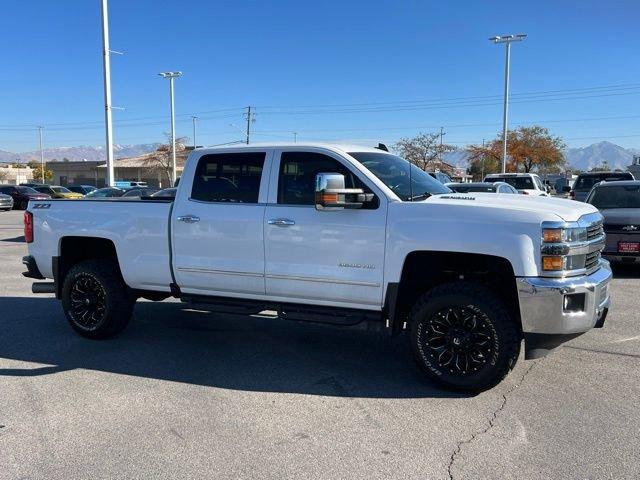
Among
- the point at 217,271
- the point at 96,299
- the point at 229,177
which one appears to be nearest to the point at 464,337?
the point at 217,271

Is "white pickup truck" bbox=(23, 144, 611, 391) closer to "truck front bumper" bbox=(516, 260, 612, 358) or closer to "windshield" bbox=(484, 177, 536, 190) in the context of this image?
"truck front bumper" bbox=(516, 260, 612, 358)

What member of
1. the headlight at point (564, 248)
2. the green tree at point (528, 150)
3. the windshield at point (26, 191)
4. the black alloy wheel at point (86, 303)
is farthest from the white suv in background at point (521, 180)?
the green tree at point (528, 150)

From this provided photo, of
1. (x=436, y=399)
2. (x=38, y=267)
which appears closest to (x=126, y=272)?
(x=38, y=267)

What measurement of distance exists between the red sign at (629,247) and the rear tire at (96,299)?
25.5 feet

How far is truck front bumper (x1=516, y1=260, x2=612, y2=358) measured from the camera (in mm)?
4316

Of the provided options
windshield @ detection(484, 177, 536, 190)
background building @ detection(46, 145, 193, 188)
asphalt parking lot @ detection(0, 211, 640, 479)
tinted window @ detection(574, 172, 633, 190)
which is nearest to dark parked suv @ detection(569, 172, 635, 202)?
tinted window @ detection(574, 172, 633, 190)

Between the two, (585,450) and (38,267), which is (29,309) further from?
(585,450)

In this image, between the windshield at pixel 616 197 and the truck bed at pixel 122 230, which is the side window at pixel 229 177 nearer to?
the truck bed at pixel 122 230

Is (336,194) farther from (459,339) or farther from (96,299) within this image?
(96,299)

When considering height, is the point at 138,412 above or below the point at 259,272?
below

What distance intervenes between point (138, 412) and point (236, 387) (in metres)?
0.84

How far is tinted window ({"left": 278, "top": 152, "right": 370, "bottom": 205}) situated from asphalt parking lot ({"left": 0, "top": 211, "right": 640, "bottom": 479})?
1.59 metres

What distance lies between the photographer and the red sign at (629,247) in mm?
9516

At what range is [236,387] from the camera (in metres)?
4.92
